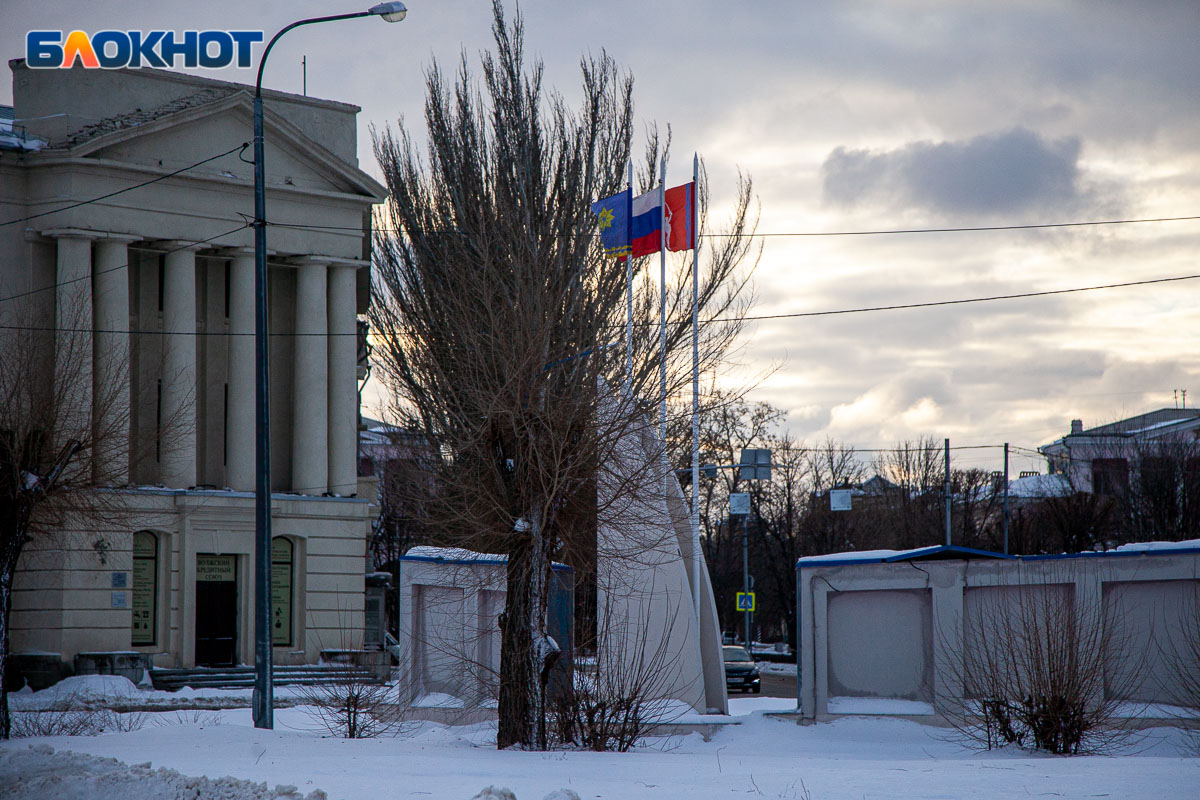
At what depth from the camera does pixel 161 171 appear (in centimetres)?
3441

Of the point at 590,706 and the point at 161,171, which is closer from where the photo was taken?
the point at 590,706

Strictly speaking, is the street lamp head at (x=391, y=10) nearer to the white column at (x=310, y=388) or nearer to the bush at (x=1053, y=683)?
the bush at (x=1053, y=683)

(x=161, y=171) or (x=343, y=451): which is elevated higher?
(x=161, y=171)

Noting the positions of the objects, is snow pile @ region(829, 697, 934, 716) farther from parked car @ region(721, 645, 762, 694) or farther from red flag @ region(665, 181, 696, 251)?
parked car @ region(721, 645, 762, 694)

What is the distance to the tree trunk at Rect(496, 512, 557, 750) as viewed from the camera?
14273 mm

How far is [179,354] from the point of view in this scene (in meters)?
34.9

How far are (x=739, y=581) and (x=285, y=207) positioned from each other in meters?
40.0

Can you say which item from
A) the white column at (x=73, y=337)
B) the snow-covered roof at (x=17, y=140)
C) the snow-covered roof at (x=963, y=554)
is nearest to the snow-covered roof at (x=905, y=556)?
the snow-covered roof at (x=963, y=554)

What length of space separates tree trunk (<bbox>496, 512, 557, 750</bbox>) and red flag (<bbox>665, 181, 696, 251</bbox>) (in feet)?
30.6

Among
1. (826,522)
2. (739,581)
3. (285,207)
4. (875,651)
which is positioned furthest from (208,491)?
(739,581)

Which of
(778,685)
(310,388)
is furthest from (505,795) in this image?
(778,685)

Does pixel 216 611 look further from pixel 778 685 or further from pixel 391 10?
pixel 391 10

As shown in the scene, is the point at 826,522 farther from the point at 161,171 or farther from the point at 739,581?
the point at 161,171

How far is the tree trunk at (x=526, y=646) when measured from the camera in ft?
46.8
